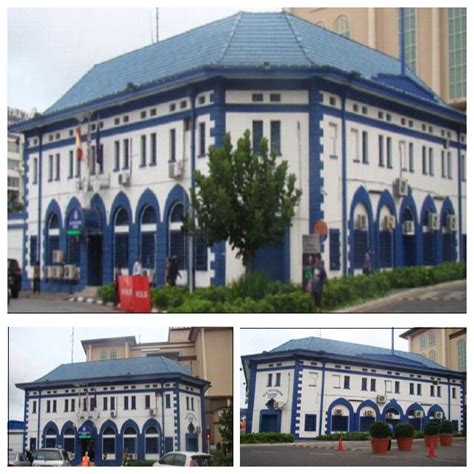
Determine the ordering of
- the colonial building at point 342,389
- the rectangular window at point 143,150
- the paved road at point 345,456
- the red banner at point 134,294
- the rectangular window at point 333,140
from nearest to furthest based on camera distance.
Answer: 1. the paved road at point 345,456
2. the colonial building at point 342,389
3. the red banner at point 134,294
4. the rectangular window at point 333,140
5. the rectangular window at point 143,150

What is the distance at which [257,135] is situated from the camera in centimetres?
838

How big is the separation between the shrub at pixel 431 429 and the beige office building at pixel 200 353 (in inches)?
70.2

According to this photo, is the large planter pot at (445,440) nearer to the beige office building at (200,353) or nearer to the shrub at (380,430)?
the shrub at (380,430)

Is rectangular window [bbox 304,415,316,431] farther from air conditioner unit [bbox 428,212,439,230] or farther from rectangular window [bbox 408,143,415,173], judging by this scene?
rectangular window [bbox 408,143,415,173]

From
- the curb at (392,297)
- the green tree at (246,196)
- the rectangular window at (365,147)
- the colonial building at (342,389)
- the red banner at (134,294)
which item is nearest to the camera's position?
the colonial building at (342,389)

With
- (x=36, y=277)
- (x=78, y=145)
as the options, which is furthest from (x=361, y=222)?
(x=36, y=277)

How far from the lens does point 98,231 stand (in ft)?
29.0

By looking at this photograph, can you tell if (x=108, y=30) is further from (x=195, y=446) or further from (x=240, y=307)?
(x=195, y=446)

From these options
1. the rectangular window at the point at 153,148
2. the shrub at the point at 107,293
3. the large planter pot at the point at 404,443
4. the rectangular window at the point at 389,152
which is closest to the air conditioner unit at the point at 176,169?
the rectangular window at the point at 153,148

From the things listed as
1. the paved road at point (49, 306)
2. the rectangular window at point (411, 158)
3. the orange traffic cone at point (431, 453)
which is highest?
the rectangular window at point (411, 158)

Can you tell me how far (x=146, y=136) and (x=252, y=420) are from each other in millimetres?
2990

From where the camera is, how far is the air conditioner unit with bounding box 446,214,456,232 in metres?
8.63

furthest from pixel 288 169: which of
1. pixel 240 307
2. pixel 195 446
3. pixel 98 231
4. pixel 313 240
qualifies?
pixel 195 446

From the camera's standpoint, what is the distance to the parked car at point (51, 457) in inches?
306
